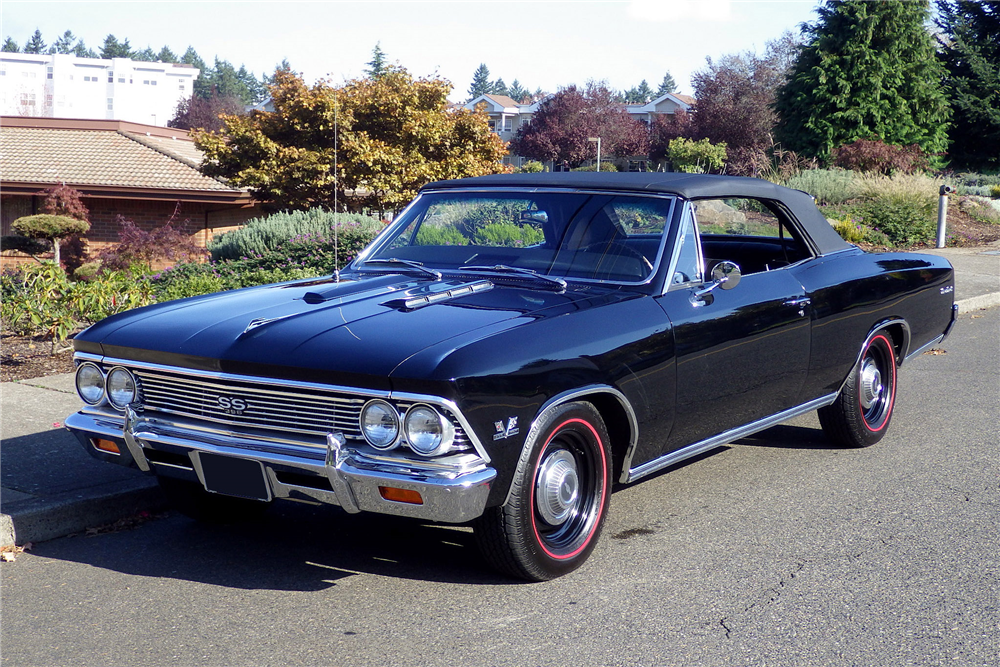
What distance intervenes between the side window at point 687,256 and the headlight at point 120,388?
8.11ft

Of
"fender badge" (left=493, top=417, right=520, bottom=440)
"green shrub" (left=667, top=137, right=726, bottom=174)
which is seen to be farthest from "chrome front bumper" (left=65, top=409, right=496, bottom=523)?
"green shrub" (left=667, top=137, right=726, bottom=174)

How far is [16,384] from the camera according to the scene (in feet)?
24.5

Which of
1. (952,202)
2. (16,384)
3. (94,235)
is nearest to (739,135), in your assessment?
(952,202)

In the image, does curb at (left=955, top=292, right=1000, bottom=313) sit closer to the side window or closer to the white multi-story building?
the side window

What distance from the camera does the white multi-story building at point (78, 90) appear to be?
89.7m

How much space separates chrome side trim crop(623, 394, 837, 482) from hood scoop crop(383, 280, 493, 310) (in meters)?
1.08

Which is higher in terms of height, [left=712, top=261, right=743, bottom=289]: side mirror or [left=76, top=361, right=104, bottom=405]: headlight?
[left=712, top=261, right=743, bottom=289]: side mirror

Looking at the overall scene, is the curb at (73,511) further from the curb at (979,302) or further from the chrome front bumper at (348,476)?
the curb at (979,302)

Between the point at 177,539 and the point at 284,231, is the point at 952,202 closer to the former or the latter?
the point at 284,231

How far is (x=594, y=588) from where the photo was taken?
161 inches

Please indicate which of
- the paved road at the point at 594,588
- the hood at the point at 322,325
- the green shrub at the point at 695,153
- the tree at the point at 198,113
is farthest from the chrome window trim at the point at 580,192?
the tree at the point at 198,113

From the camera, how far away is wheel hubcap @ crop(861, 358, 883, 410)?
6301 millimetres

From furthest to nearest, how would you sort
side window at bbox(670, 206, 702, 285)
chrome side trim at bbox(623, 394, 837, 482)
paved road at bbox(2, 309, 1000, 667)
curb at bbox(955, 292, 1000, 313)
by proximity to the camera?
curb at bbox(955, 292, 1000, 313), side window at bbox(670, 206, 702, 285), chrome side trim at bbox(623, 394, 837, 482), paved road at bbox(2, 309, 1000, 667)

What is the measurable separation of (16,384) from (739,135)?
48323 millimetres
